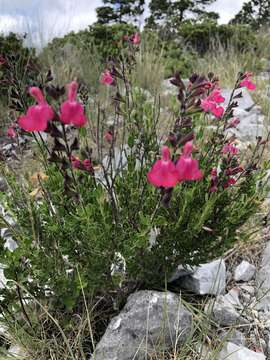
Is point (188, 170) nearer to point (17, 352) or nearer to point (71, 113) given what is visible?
point (71, 113)

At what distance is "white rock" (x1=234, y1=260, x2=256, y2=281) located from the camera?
2.52 meters

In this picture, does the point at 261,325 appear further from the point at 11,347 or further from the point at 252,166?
the point at 11,347

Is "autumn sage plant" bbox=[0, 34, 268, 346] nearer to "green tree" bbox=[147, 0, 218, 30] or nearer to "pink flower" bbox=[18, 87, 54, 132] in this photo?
"pink flower" bbox=[18, 87, 54, 132]

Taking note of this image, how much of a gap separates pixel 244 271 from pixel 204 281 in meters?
0.40

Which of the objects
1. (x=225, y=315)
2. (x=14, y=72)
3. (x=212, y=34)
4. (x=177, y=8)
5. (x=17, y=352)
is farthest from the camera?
(x=177, y=8)

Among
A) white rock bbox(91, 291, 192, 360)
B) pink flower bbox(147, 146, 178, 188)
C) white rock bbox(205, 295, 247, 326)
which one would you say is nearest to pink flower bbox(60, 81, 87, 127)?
pink flower bbox(147, 146, 178, 188)

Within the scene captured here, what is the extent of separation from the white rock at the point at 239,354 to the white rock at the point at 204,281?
331mm

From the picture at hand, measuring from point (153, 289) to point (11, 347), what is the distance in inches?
29.2

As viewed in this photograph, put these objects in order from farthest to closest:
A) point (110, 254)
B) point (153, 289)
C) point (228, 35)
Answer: point (228, 35) < point (153, 289) < point (110, 254)

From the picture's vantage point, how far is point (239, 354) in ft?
6.09

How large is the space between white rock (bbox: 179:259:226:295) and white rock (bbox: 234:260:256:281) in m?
0.22

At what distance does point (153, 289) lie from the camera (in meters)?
2.16

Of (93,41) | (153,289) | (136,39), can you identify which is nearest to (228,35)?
(93,41)

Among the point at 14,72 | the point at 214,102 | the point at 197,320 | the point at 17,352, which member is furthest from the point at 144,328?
the point at 14,72
